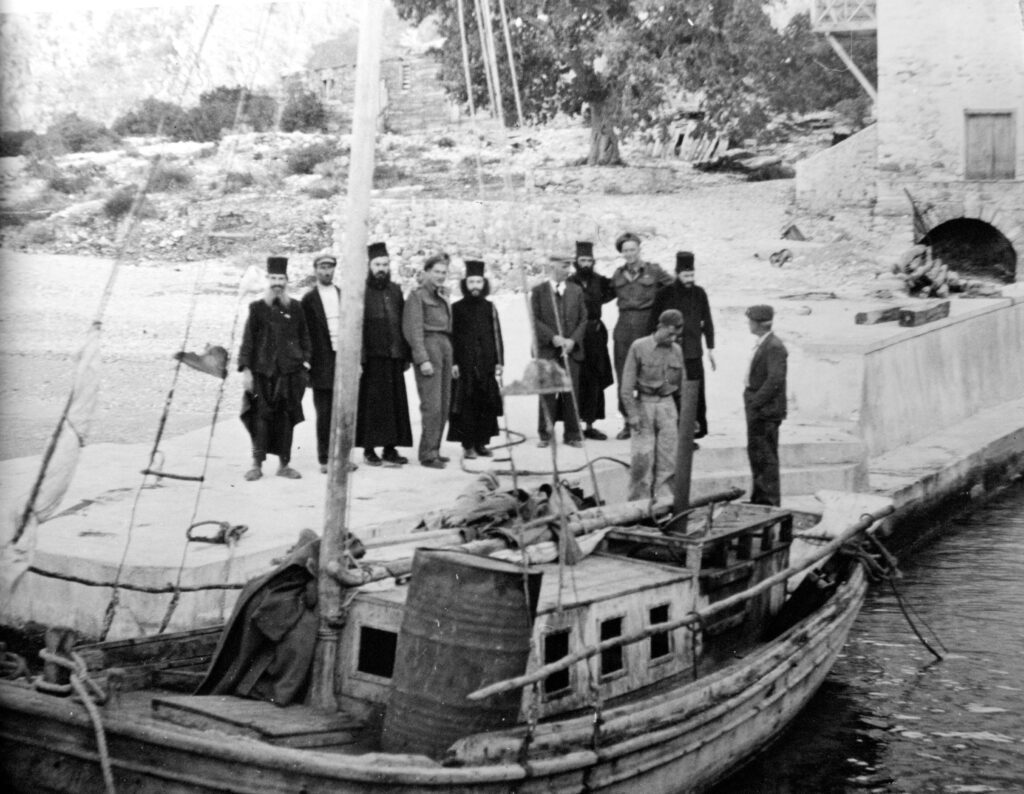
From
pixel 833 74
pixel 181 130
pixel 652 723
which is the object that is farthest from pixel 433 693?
pixel 833 74

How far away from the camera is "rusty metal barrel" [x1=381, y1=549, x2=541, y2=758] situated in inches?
267

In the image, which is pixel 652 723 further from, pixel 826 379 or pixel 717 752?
pixel 826 379

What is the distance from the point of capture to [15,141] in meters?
18.5

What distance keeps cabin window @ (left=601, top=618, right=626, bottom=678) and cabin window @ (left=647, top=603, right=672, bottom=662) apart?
0.34 m

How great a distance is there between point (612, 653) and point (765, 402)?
465 cm

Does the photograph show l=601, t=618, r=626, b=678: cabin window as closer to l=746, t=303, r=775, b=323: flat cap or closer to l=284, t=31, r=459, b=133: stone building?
l=746, t=303, r=775, b=323: flat cap

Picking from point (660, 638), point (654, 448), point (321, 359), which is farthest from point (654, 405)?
point (660, 638)

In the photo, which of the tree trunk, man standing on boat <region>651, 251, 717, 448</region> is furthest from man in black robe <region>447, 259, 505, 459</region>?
the tree trunk

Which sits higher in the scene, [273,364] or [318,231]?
[318,231]

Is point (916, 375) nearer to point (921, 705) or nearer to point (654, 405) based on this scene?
point (654, 405)

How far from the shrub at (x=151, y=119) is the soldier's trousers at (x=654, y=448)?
9924 millimetres

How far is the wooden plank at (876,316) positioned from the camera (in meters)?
18.0

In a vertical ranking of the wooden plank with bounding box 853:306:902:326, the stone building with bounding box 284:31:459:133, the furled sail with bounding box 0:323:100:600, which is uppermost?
the stone building with bounding box 284:31:459:133

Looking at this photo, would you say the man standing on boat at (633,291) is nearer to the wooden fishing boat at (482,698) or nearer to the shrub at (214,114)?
the wooden fishing boat at (482,698)
